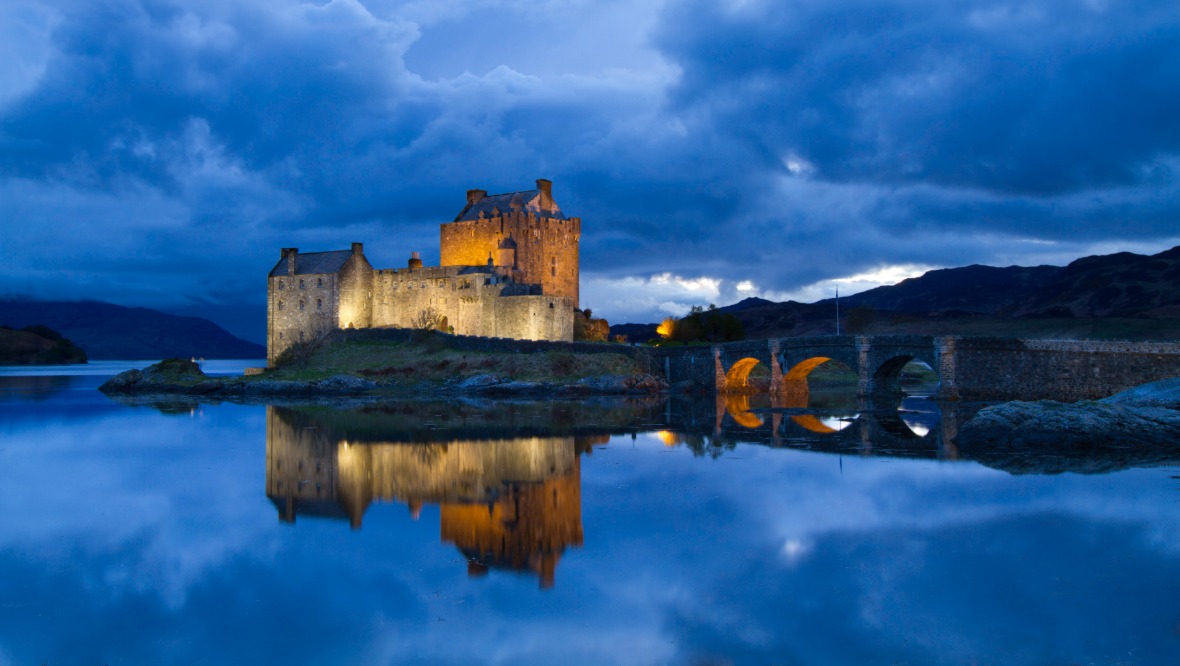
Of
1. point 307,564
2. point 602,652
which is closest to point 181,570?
point 307,564

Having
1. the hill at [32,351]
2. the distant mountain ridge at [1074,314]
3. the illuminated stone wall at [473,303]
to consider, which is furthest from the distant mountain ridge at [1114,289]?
the hill at [32,351]

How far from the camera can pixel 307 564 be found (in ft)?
41.7

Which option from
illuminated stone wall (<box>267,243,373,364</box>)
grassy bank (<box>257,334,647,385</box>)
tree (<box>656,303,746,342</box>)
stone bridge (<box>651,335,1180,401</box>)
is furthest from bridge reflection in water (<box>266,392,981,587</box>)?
tree (<box>656,303,746,342</box>)

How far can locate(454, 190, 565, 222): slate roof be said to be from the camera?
70125mm

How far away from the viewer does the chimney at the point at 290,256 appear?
225ft

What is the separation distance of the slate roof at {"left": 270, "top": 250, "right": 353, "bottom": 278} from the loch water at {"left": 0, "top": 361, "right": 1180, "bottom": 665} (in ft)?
139

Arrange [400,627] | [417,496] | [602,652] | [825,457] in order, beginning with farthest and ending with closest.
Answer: [825,457] < [417,496] < [400,627] < [602,652]

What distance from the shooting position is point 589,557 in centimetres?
1280

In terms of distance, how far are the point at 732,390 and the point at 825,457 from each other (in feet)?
120

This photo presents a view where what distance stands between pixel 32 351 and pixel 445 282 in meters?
133

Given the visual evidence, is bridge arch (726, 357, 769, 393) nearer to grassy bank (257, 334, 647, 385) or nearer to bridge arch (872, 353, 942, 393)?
grassy bank (257, 334, 647, 385)

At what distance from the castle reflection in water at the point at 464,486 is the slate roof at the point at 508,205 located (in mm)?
41779

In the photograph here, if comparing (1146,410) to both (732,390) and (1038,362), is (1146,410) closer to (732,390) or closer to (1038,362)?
(1038,362)

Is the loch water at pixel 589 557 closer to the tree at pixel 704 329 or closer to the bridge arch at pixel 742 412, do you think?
the bridge arch at pixel 742 412
